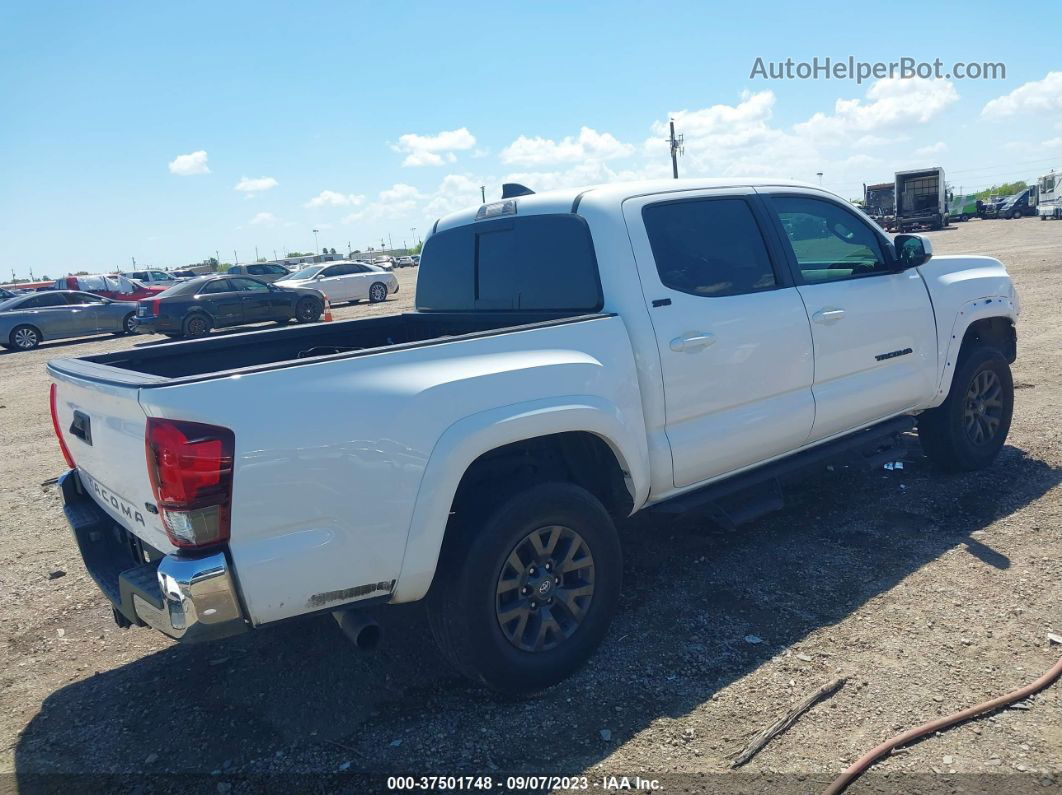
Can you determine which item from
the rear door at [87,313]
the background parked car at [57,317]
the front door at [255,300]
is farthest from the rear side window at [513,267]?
the rear door at [87,313]

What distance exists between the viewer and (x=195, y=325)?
61.9 ft

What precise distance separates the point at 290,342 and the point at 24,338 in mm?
18863

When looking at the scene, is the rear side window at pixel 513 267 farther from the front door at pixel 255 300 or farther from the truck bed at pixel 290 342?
the front door at pixel 255 300

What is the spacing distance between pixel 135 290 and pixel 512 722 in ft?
86.4

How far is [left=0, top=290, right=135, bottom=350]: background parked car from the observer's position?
19.6 metres

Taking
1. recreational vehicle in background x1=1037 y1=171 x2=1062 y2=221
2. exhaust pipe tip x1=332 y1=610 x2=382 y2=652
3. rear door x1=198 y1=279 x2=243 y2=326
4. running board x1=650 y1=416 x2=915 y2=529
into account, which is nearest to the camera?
exhaust pipe tip x1=332 y1=610 x2=382 y2=652

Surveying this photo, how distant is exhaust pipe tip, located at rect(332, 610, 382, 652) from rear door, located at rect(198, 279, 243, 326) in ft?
58.3

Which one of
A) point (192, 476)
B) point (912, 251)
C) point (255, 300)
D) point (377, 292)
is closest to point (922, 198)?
point (377, 292)

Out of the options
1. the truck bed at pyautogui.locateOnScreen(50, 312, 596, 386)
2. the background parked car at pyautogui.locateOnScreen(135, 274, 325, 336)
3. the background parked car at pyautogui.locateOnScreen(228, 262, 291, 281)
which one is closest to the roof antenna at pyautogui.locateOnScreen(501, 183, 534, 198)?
the truck bed at pyautogui.locateOnScreen(50, 312, 596, 386)

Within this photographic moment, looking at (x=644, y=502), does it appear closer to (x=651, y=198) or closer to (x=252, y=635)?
(x=651, y=198)

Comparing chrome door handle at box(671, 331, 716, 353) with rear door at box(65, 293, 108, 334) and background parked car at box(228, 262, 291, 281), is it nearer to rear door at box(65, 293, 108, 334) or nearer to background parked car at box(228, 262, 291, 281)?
rear door at box(65, 293, 108, 334)

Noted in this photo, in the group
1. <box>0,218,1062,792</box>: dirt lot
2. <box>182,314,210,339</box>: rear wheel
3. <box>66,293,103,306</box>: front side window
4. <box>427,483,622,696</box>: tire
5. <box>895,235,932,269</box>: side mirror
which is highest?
<box>66,293,103,306</box>: front side window

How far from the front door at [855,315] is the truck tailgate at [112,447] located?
3.29 metres

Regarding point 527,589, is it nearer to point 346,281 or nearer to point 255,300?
point 255,300
